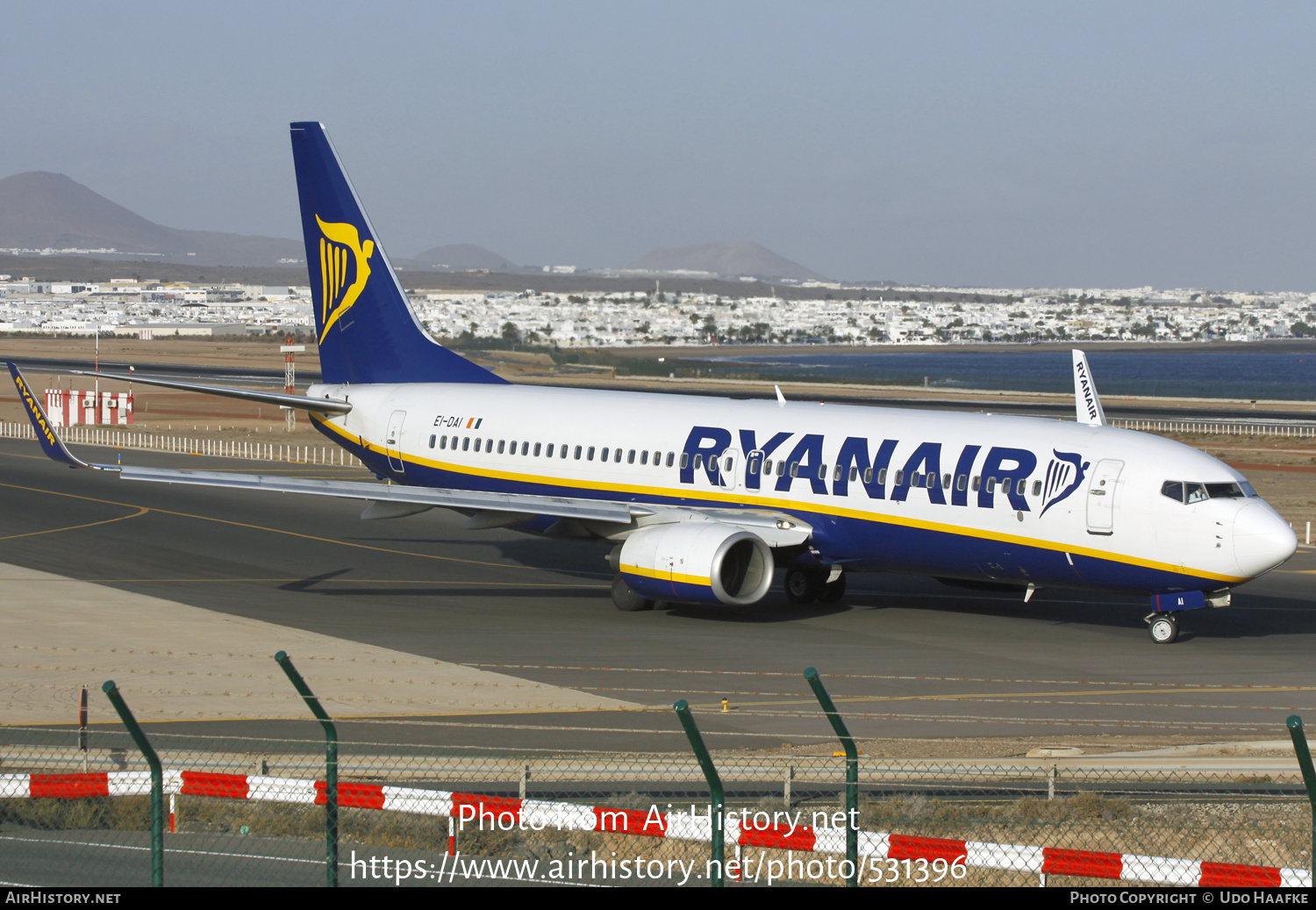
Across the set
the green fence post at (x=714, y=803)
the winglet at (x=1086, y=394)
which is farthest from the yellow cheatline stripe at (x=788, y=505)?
the green fence post at (x=714, y=803)

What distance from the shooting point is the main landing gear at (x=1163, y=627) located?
2845cm

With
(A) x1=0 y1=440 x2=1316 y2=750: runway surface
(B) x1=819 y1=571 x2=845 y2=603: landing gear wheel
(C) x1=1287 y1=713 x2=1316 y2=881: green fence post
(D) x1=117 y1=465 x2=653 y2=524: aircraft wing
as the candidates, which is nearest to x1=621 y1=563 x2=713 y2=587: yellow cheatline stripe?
(A) x1=0 y1=440 x2=1316 y2=750: runway surface

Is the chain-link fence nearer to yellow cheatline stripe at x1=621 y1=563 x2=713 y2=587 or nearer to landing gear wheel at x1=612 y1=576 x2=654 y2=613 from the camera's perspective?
yellow cheatline stripe at x1=621 y1=563 x2=713 y2=587

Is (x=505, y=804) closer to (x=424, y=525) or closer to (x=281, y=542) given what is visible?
(x=281, y=542)

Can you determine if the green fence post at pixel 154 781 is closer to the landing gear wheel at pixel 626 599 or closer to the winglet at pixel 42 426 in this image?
the winglet at pixel 42 426

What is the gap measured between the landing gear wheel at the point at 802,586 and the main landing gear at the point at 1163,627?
750cm

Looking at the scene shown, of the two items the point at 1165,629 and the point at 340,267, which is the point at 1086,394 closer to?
the point at 1165,629

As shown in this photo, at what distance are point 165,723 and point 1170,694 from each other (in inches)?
624

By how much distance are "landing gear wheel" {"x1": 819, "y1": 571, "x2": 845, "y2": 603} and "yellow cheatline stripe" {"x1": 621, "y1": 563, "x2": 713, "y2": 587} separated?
4624 mm

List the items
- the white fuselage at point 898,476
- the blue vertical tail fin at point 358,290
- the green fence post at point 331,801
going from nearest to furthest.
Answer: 1. the green fence post at point 331,801
2. the white fuselage at point 898,476
3. the blue vertical tail fin at point 358,290

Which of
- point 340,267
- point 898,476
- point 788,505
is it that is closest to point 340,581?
point 340,267

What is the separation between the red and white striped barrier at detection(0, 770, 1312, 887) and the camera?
33.8ft

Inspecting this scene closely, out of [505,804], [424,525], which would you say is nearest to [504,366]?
[424,525]

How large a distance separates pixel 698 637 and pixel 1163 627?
30.1 feet
